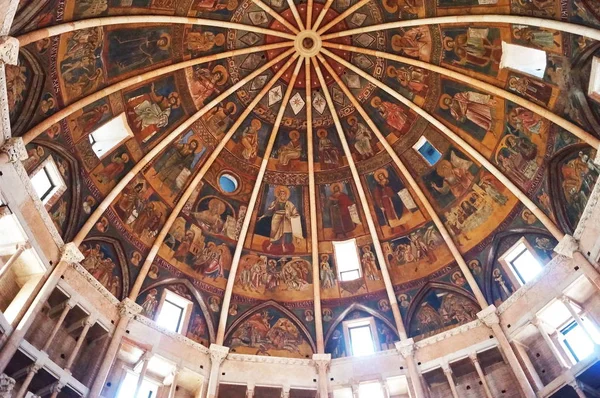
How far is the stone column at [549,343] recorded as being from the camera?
16820mm

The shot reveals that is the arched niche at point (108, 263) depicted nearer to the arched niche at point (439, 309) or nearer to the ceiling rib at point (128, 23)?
the ceiling rib at point (128, 23)

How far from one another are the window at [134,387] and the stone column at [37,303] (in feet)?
13.0

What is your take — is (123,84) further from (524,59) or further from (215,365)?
(524,59)

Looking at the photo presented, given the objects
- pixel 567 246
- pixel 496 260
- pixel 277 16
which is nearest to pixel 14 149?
pixel 277 16

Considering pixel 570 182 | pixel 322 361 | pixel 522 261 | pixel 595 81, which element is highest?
pixel 595 81

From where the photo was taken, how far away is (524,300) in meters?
18.8

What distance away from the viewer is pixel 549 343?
685 inches

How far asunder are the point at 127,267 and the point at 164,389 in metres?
4.63

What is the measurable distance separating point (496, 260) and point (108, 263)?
47.5ft

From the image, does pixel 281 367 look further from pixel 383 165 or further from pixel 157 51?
pixel 157 51

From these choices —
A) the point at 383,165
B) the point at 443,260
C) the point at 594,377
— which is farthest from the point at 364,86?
the point at 594,377

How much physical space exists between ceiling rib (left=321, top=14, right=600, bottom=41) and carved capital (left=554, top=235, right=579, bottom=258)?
629 centimetres

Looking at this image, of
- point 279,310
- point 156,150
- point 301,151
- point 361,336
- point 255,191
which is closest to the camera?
point 361,336

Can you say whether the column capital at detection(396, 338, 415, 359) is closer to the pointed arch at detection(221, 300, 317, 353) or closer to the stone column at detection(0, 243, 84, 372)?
the pointed arch at detection(221, 300, 317, 353)
